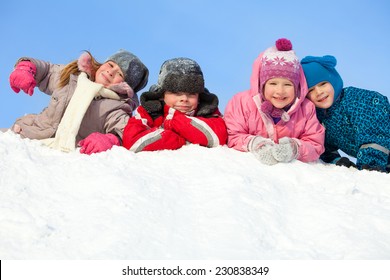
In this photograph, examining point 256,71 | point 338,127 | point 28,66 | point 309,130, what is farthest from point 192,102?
point 28,66

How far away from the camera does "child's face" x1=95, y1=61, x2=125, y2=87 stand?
4516 mm

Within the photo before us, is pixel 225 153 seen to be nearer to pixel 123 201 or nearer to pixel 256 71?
pixel 256 71

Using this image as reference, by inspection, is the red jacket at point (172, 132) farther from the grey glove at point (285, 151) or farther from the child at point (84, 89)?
the grey glove at point (285, 151)

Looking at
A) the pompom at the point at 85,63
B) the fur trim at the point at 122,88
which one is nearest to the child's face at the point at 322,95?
the fur trim at the point at 122,88

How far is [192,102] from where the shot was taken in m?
4.05

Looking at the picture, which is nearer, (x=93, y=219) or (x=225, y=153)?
(x=93, y=219)

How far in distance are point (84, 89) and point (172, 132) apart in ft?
3.27

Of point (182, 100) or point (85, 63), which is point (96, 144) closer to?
point (182, 100)

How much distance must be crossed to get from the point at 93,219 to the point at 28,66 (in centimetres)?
267

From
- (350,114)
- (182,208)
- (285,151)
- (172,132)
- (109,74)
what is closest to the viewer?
(182,208)

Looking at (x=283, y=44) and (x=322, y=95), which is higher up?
(x=283, y=44)

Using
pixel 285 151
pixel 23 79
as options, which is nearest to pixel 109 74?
pixel 23 79

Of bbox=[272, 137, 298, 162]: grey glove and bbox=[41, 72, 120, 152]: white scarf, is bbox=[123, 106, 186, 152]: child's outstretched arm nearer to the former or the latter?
bbox=[41, 72, 120, 152]: white scarf

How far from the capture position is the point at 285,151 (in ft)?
11.4
